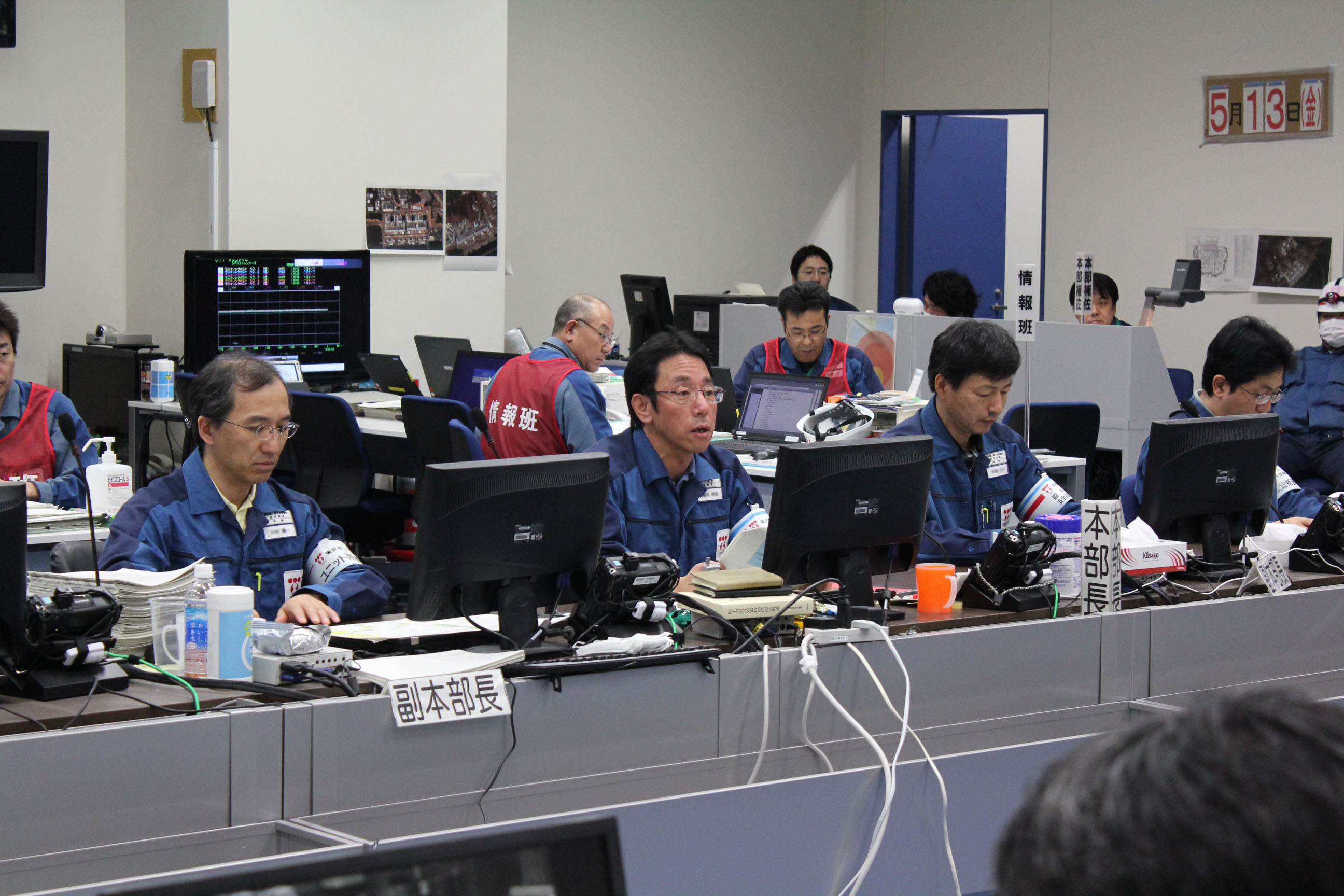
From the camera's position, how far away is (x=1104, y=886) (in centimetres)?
50

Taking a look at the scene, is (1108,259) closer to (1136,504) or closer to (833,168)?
(833,168)

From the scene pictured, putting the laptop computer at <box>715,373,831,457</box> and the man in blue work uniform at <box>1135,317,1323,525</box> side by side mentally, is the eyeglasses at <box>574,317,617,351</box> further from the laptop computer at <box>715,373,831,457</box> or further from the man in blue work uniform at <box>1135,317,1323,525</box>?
the man in blue work uniform at <box>1135,317,1323,525</box>

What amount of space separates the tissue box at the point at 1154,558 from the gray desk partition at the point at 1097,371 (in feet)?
9.63

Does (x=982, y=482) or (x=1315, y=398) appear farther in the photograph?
(x=1315, y=398)

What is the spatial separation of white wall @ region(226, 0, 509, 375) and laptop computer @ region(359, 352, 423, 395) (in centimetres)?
64

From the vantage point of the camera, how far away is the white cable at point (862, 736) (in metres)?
2.05

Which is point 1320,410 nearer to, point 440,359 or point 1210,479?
point 1210,479

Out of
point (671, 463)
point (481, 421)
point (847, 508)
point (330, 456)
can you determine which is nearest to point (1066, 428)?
point (481, 421)

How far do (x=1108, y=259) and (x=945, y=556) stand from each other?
19.9 feet

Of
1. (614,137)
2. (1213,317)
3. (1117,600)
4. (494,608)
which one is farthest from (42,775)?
(1213,317)

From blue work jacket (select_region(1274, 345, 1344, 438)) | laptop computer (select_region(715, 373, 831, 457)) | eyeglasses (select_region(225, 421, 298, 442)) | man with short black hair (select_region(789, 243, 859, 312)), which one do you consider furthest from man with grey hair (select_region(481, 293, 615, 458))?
man with short black hair (select_region(789, 243, 859, 312))

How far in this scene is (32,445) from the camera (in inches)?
166

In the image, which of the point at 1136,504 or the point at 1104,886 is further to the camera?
the point at 1136,504

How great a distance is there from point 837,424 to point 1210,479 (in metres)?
1.63
